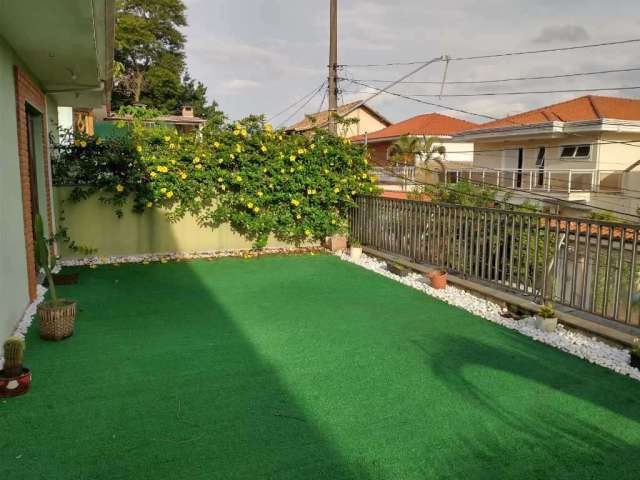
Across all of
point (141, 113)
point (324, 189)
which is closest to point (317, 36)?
point (141, 113)

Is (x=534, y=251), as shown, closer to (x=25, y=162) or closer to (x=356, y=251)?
(x=356, y=251)

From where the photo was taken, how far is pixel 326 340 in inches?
182

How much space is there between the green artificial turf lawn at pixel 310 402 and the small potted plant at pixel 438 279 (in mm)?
927

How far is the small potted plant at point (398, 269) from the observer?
747 centimetres

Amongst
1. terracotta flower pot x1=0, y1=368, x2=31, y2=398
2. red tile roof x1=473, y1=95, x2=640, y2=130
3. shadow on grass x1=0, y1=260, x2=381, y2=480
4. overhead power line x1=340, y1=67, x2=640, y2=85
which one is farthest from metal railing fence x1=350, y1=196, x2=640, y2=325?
red tile roof x1=473, y1=95, x2=640, y2=130

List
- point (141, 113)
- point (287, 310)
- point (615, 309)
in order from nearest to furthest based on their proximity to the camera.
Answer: point (615, 309), point (287, 310), point (141, 113)

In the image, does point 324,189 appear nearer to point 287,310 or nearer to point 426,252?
point 426,252

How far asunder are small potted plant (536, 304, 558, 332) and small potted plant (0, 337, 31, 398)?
4461 mm

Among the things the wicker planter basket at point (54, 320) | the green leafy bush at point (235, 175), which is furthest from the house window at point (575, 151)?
the wicker planter basket at point (54, 320)

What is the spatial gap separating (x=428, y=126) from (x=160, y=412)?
32.1m

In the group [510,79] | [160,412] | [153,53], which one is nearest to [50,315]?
[160,412]

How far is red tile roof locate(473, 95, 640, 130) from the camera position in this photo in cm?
2014

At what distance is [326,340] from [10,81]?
13.9ft

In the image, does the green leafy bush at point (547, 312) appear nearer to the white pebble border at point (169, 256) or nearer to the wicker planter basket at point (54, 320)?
the wicker planter basket at point (54, 320)
